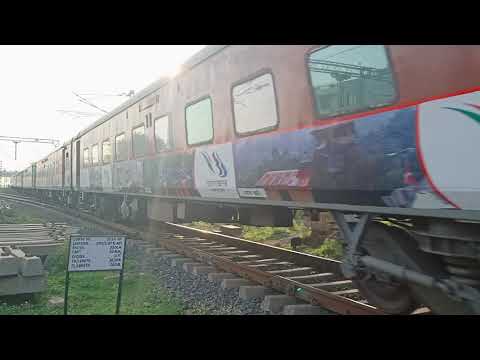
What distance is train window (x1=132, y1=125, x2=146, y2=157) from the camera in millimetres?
9625

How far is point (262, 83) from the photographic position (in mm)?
5355

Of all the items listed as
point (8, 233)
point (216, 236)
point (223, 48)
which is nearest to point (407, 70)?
point (223, 48)

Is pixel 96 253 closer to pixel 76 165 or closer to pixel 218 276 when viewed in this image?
pixel 218 276

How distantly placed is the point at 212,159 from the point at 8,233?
440cm

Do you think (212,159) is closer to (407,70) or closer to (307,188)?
(307,188)

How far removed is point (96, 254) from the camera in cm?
455

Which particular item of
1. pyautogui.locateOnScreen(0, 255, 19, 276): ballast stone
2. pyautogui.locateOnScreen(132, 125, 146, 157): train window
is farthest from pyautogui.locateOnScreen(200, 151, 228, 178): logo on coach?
pyautogui.locateOnScreen(132, 125, 146, 157): train window

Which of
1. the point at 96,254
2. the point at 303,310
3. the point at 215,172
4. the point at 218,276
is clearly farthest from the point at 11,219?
the point at 303,310

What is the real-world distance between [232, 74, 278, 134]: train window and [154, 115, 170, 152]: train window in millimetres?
2575

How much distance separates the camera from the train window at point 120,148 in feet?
36.1

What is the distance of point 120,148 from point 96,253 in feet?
23.9

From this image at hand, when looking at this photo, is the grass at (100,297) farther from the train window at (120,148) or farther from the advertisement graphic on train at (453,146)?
the train window at (120,148)

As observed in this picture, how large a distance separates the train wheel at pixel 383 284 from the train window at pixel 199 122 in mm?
3158

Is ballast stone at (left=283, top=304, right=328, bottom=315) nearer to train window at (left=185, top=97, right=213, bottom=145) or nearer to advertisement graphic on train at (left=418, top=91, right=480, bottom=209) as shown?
advertisement graphic on train at (left=418, top=91, right=480, bottom=209)
